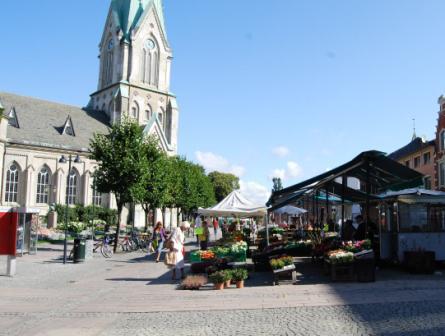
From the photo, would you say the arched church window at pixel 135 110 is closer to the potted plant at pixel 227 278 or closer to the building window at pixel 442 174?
the building window at pixel 442 174

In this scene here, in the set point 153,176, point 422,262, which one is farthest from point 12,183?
point 422,262

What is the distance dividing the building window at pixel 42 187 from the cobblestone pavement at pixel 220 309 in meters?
42.3

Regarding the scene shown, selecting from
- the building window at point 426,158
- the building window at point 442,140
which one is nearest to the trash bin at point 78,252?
the building window at point 442,140

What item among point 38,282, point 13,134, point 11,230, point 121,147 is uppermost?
point 13,134

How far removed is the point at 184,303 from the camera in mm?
10492

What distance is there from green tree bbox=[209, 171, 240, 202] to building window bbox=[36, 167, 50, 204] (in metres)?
46.9

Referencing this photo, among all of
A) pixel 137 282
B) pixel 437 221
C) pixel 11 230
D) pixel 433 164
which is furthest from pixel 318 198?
pixel 433 164

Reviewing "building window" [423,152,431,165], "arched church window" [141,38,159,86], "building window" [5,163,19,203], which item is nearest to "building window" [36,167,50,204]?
"building window" [5,163,19,203]

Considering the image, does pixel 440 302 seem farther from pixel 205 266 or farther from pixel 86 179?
pixel 86 179

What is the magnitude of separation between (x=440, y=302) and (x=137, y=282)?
854 centimetres

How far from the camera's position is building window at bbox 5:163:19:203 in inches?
2067

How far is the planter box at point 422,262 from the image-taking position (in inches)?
563

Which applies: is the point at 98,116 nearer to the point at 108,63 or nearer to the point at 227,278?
the point at 108,63

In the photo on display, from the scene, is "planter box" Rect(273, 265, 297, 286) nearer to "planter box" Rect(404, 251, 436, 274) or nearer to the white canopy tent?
"planter box" Rect(404, 251, 436, 274)
